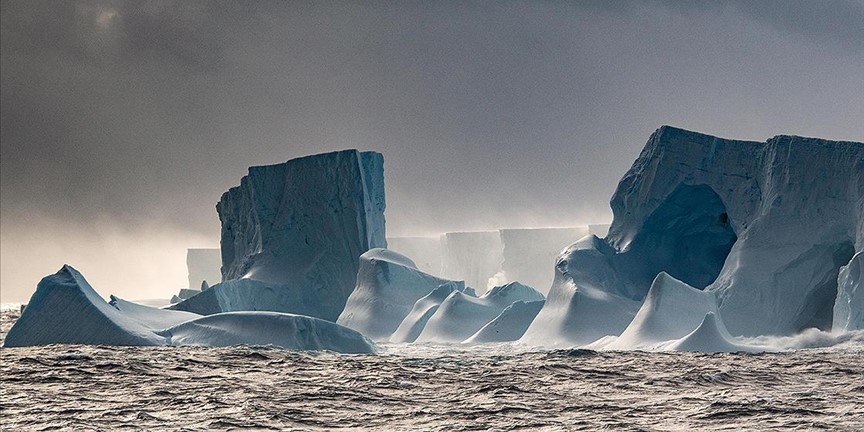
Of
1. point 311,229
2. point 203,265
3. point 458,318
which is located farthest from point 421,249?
point 458,318

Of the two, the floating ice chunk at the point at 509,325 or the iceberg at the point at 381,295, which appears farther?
the iceberg at the point at 381,295

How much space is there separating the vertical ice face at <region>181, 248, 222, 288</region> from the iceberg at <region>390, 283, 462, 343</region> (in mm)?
33322

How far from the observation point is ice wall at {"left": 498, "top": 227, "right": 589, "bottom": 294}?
46.4m

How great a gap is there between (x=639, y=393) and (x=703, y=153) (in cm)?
1028

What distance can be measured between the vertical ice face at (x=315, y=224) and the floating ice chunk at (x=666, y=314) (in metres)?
12.1

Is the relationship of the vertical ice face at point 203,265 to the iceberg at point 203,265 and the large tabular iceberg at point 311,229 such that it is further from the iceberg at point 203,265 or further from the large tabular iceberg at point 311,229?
the large tabular iceberg at point 311,229

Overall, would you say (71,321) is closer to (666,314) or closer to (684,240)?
(666,314)

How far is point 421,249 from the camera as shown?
55281 mm

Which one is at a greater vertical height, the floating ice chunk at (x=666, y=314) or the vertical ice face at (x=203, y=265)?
the vertical ice face at (x=203, y=265)

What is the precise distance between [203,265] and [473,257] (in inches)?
602

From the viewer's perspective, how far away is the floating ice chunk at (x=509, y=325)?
789 inches

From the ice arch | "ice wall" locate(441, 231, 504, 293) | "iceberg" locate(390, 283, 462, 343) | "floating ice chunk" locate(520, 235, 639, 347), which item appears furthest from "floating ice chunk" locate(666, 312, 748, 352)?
"ice wall" locate(441, 231, 504, 293)

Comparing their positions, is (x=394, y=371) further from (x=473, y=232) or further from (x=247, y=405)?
(x=473, y=232)

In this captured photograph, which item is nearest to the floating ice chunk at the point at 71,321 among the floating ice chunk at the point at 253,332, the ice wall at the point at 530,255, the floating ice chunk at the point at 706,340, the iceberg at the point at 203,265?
the floating ice chunk at the point at 253,332
